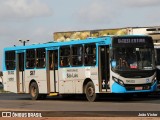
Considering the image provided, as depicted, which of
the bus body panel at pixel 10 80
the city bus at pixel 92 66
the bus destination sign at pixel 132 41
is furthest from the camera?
the bus body panel at pixel 10 80

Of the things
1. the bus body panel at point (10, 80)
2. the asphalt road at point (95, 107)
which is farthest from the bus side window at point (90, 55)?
the bus body panel at point (10, 80)

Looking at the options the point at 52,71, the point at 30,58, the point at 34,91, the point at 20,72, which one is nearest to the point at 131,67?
the point at 52,71

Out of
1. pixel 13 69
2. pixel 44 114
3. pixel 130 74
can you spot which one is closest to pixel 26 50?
pixel 13 69

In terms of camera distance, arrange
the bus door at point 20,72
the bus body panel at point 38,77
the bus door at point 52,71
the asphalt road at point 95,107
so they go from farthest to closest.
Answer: the bus door at point 20,72 → the bus body panel at point 38,77 → the bus door at point 52,71 → the asphalt road at point 95,107

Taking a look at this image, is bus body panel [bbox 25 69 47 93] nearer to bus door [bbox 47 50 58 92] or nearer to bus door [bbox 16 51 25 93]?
bus door [bbox 47 50 58 92]

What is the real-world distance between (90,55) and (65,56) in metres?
2.11

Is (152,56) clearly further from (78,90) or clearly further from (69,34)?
(69,34)

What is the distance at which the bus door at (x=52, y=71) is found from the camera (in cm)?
2797

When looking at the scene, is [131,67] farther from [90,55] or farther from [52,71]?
[52,71]

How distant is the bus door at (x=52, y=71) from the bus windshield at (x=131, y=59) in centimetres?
456

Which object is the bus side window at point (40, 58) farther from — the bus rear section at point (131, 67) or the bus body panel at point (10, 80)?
the bus rear section at point (131, 67)


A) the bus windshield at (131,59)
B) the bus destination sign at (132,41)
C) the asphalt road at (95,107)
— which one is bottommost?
the asphalt road at (95,107)

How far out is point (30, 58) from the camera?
97.5ft

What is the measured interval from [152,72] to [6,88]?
10.7m
